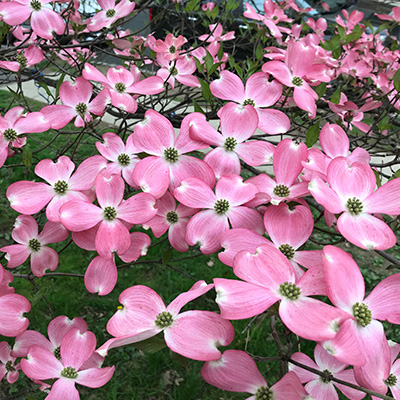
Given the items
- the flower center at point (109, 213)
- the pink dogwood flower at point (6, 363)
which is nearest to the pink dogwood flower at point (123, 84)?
the flower center at point (109, 213)

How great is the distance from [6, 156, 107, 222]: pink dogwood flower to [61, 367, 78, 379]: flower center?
0.22m

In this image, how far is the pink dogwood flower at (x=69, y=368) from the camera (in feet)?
1.66

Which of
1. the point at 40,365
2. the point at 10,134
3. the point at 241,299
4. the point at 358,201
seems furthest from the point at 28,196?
the point at 358,201

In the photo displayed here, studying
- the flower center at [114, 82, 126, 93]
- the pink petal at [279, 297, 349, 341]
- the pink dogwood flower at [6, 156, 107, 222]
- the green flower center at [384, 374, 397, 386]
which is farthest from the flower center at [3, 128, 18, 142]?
the green flower center at [384, 374, 397, 386]

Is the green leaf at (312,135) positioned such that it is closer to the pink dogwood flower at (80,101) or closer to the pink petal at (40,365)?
the pink dogwood flower at (80,101)

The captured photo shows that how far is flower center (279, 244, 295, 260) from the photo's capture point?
18.6 inches

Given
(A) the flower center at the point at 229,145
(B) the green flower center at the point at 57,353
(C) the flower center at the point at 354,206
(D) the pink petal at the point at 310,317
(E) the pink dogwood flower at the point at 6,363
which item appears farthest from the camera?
(E) the pink dogwood flower at the point at 6,363

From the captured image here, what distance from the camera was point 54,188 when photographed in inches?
21.9

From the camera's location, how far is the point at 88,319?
5.38ft

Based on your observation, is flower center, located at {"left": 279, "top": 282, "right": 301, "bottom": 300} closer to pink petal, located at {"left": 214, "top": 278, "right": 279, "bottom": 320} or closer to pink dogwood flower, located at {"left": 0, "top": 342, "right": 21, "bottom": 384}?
pink petal, located at {"left": 214, "top": 278, "right": 279, "bottom": 320}

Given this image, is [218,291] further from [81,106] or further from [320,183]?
[81,106]

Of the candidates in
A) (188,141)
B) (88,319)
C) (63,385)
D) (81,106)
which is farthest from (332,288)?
(88,319)

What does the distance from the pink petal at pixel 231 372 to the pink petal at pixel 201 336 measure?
0.05 metres

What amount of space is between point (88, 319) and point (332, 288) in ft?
4.87
